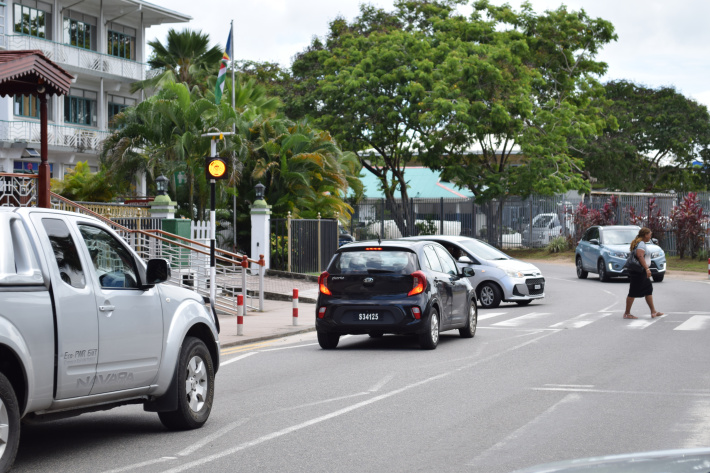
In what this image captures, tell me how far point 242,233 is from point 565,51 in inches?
951

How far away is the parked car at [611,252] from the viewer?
101ft

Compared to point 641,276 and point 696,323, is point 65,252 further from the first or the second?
point 641,276

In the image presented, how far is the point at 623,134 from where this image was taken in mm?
61562

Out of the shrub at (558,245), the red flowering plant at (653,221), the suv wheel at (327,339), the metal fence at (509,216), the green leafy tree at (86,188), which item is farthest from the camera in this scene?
the shrub at (558,245)

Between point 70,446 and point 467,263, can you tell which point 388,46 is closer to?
point 467,263

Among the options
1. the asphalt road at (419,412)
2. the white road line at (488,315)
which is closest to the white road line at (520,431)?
the asphalt road at (419,412)

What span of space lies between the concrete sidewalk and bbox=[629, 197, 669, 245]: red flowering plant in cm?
2178

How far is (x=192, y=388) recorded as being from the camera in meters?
8.52

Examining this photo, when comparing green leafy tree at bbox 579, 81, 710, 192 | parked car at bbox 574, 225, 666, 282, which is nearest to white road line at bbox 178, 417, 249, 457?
parked car at bbox 574, 225, 666, 282

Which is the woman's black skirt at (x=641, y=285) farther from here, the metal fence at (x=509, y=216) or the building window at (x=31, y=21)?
the building window at (x=31, y=21)

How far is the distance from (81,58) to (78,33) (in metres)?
1.73

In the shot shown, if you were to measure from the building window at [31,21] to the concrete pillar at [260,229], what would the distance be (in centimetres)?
1450

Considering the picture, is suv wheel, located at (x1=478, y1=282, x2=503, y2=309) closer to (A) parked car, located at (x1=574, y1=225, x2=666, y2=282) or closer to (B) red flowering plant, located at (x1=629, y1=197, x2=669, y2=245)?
(A) parked car, located at (x1=574, y1=225, x2=666, y2=282)

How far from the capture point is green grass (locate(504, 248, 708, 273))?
3706 cm
